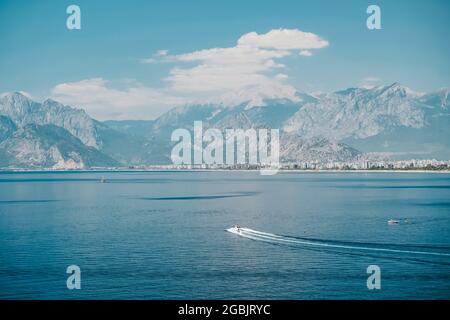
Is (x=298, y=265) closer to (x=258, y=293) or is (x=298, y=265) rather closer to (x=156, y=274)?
(x=258, y=293)

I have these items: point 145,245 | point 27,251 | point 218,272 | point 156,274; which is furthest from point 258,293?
point 27,251

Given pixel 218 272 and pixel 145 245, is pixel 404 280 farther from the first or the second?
pixel 145 245

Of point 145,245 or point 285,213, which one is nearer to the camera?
point 145,245

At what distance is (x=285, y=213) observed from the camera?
471ft

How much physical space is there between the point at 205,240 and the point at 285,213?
4896 cm

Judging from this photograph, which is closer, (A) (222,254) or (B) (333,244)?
(A) (222,254)

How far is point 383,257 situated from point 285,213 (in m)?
62.2

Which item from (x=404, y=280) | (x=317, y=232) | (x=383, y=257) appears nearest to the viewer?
(x=404, y=280)

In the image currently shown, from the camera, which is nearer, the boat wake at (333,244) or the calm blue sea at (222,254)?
the calm blue sea at (222,254)

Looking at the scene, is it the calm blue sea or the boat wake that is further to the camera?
the boat wake

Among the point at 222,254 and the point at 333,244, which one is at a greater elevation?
the point at 333,244

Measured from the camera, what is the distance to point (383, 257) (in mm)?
81938
